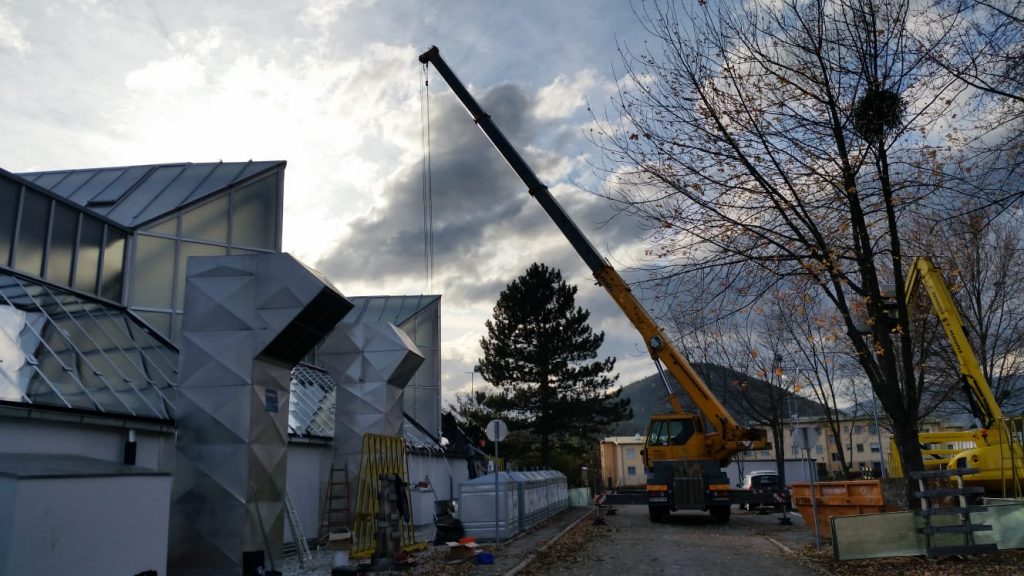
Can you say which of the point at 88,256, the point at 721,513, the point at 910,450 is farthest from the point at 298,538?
the point at 721,513

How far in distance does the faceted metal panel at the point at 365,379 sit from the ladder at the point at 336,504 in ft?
1.15

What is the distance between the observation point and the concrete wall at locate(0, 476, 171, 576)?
762cm

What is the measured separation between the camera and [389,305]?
4031cm

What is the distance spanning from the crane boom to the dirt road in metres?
2.71

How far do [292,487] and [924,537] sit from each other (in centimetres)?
1330

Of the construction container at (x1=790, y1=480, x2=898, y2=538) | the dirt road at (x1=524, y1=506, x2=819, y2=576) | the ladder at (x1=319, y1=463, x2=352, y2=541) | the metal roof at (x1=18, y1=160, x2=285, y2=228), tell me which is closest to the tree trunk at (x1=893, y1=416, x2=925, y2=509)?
the construction container at (x1=790, y1=480, x2=898, y2=538)

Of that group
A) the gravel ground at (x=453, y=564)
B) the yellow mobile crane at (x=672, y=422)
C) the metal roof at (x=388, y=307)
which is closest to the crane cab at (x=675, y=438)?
the yellow mobile crane at (x=672, y=422)

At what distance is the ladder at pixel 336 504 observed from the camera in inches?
773

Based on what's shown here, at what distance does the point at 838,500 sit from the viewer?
52.2 ft

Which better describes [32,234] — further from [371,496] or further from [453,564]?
[453,564]

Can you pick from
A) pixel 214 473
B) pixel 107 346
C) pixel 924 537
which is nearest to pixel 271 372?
pixel 214 473

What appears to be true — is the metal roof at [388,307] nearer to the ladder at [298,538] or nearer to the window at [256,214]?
the window at [256,214]

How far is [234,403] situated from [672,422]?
15.6m

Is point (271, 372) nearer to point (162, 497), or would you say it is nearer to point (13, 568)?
point (162, 497)
